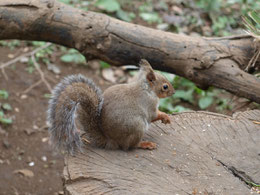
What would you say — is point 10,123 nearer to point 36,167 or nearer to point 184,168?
point 36,167

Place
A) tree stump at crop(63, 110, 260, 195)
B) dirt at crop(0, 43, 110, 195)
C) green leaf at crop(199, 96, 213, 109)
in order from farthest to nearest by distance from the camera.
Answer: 1. green leaf at crop(199, 96, 213, 109)
2. dirt at crop(0, 43, 110, 195)
3. tree stump at crop(63, 110, 260, 195)

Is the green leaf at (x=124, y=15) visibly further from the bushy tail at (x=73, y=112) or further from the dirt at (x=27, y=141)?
the bushy tail at (x=73, y=112)

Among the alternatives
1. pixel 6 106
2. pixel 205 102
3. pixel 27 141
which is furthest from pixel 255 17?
pixel 6 106

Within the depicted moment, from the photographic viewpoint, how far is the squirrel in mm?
2139

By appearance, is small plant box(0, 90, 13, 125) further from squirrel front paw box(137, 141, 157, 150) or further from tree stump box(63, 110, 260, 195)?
squirrel front paw box(137, 141, 157, 150)

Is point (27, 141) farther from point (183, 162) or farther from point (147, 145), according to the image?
point (183, 162)

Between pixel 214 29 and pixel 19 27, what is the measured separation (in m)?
3.20

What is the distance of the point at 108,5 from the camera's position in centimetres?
512

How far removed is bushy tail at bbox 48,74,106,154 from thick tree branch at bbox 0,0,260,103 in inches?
30.2

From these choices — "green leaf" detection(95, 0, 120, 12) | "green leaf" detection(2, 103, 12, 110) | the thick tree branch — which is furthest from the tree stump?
"green leaf" detection(95, 0, 120, 12)

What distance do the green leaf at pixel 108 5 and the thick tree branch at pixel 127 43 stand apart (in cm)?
213

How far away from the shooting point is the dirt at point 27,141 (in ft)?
11.2

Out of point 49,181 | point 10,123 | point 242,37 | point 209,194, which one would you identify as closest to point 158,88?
point 209,194

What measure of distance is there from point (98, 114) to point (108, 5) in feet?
10.3
